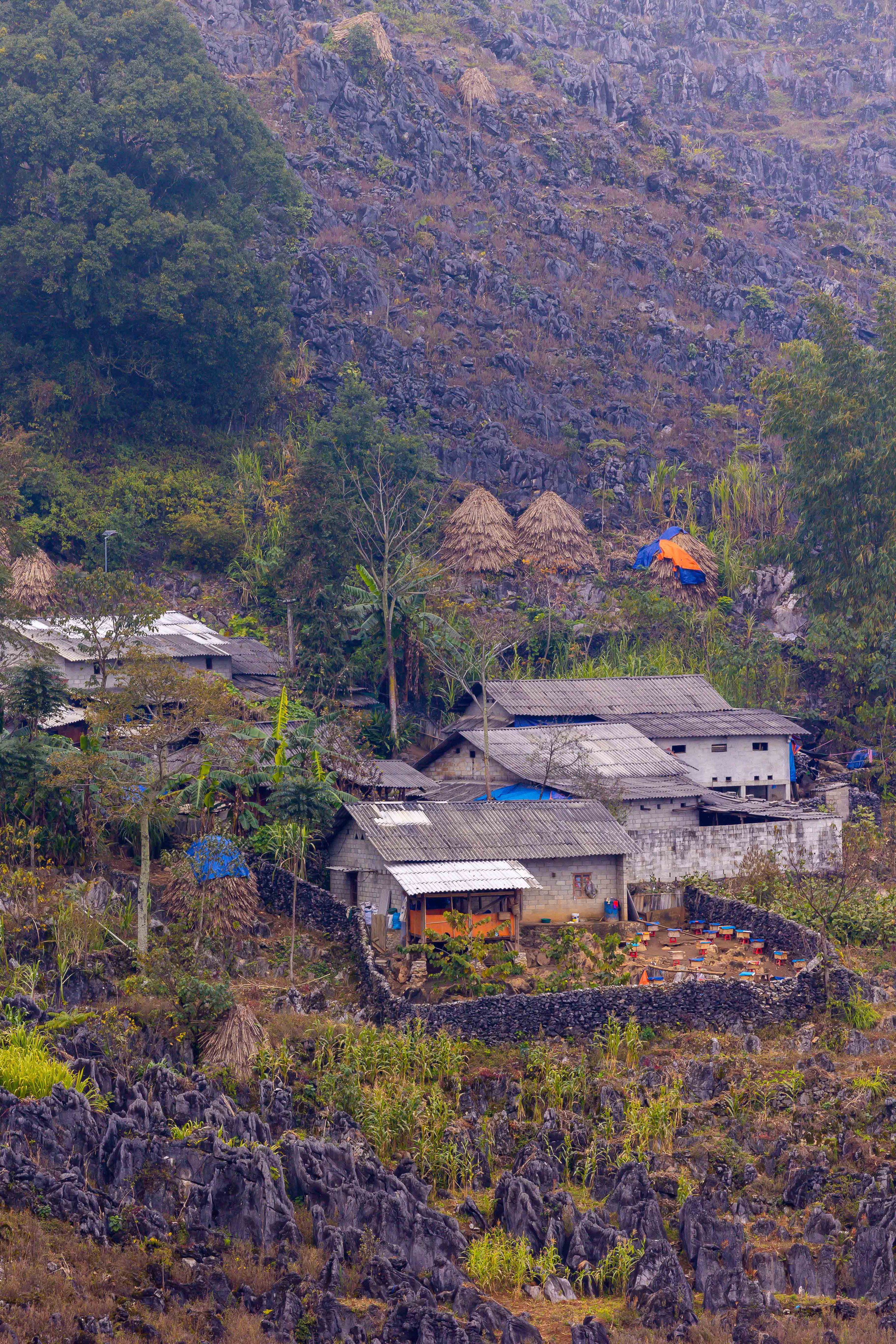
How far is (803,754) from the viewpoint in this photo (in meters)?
41.9

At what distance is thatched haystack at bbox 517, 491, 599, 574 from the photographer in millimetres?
50188

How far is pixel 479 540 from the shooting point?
162 ft

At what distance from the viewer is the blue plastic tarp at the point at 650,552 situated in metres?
50.5

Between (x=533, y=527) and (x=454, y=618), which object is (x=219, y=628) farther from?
(x=533, y=527)

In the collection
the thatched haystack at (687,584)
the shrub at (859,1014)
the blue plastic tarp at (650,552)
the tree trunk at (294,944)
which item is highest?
the blue plastic tarp at (650,552)

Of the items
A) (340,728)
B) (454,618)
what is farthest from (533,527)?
(340,728)

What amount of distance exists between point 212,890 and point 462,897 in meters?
4.70

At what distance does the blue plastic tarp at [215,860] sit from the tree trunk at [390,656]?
11.8m

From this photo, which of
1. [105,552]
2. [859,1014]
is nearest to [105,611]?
[105,552]

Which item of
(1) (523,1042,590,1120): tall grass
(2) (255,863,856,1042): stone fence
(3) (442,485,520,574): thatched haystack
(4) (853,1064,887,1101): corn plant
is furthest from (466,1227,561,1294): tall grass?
(3) (442,485,520,574): thatched haystack

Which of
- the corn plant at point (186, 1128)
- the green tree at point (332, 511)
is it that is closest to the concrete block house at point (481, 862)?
the corn plant at point (186, 1128)

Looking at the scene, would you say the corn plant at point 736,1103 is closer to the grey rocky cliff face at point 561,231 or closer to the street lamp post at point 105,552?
the street lamp post at point 105,552

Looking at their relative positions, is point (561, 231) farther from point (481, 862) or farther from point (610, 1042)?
point (610, 1042)

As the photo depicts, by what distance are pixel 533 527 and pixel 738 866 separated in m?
20.6
